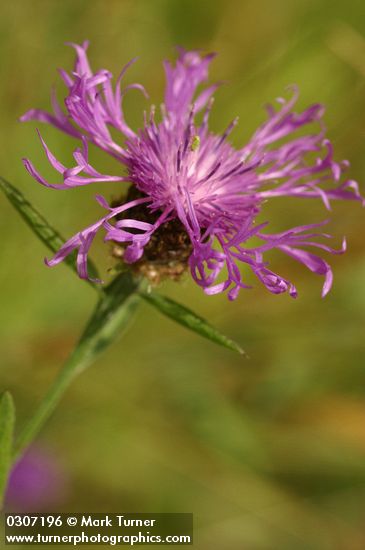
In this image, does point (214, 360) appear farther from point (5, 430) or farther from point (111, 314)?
point (5, 430)

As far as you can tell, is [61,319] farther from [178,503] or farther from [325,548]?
[325,548]

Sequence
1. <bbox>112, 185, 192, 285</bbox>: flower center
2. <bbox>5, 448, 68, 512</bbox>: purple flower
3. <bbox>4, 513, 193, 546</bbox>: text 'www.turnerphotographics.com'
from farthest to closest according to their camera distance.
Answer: <bbox>5, 448, 68, 512</bbox>: purple flower, <bbox>4, 513, 193, 546</bbox>: text 'www.turnerphotographics.com', <bbox>112, 185, 192, 285</bbox>: flower center

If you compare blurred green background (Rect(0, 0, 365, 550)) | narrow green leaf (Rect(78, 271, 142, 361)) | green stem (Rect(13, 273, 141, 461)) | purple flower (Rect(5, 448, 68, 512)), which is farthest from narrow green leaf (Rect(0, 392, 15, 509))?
purple flower (Rect(5, 448, 68, 512))

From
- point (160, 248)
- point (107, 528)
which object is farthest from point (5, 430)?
point (107, 528)

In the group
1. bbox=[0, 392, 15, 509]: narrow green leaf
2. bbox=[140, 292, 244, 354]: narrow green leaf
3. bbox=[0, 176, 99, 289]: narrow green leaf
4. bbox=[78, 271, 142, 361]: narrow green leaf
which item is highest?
bbox=[0, 176, 99, 289]: narrow green leaf

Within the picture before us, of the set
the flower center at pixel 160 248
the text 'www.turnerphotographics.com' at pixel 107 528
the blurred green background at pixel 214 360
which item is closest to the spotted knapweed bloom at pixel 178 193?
the flower center at pixel 160 248

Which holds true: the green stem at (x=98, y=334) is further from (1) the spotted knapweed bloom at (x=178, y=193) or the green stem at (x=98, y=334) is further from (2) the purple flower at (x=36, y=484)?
(2) the purple flower at (x=36, y=484)

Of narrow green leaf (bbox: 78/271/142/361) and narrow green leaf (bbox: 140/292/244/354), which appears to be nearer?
narrow green leaf (bbox: 140/292/244/354)

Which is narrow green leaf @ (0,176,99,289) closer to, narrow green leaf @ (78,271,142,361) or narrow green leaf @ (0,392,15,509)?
narrow green leaf @ (78,271,142,361)
